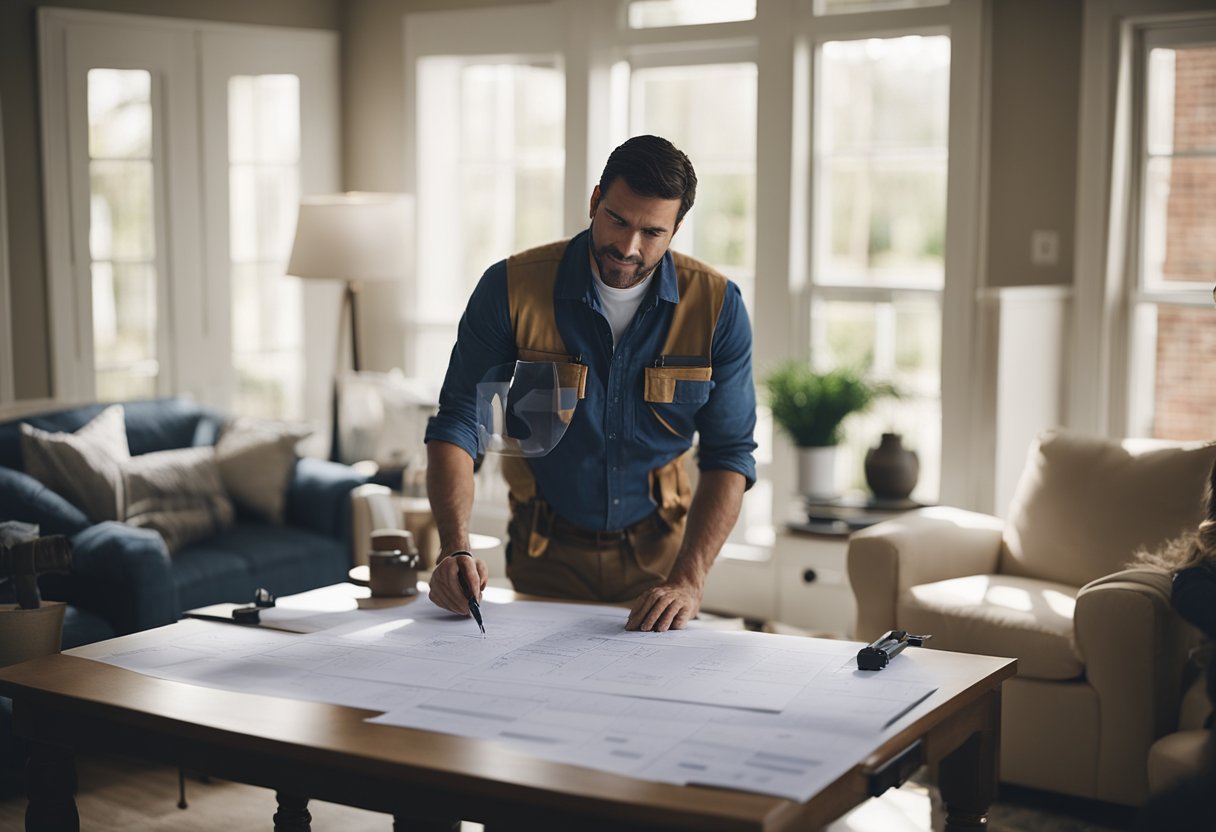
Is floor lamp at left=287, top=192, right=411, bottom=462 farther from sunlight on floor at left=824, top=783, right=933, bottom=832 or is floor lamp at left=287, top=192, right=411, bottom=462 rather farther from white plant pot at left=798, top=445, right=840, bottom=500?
sunlight on floor at left=824, top=783, right=933, bottom=832

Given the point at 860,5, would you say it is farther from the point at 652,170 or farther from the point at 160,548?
the point at 160,548

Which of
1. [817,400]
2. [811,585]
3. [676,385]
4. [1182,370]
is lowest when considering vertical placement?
[811,585]

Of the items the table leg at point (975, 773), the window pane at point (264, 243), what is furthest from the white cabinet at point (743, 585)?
the table leg at point (975, 773)

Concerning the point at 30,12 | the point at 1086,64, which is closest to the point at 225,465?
the point at 30,12

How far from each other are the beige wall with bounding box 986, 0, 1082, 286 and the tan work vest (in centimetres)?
238

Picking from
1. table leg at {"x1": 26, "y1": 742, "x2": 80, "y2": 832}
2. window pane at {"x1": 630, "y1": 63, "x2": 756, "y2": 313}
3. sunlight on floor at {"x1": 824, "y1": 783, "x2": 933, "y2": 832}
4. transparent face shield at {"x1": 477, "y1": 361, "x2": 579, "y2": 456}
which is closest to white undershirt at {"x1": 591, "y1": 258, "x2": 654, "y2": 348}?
transparent face shield at {"x1": 477, "y1": 361, "x2": 579, "y2": 456}

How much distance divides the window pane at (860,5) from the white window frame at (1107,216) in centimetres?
61

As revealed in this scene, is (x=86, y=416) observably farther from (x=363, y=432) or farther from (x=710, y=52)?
(x=710, y=52)

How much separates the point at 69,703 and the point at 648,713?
0.83 meters

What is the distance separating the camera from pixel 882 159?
16.5 ft

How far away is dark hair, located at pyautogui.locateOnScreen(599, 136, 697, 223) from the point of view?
7.63 ft

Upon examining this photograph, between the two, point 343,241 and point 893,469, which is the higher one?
point 343,241

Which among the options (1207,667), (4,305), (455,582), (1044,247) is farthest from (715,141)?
(1207,667)

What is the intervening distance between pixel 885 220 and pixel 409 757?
3.81m
